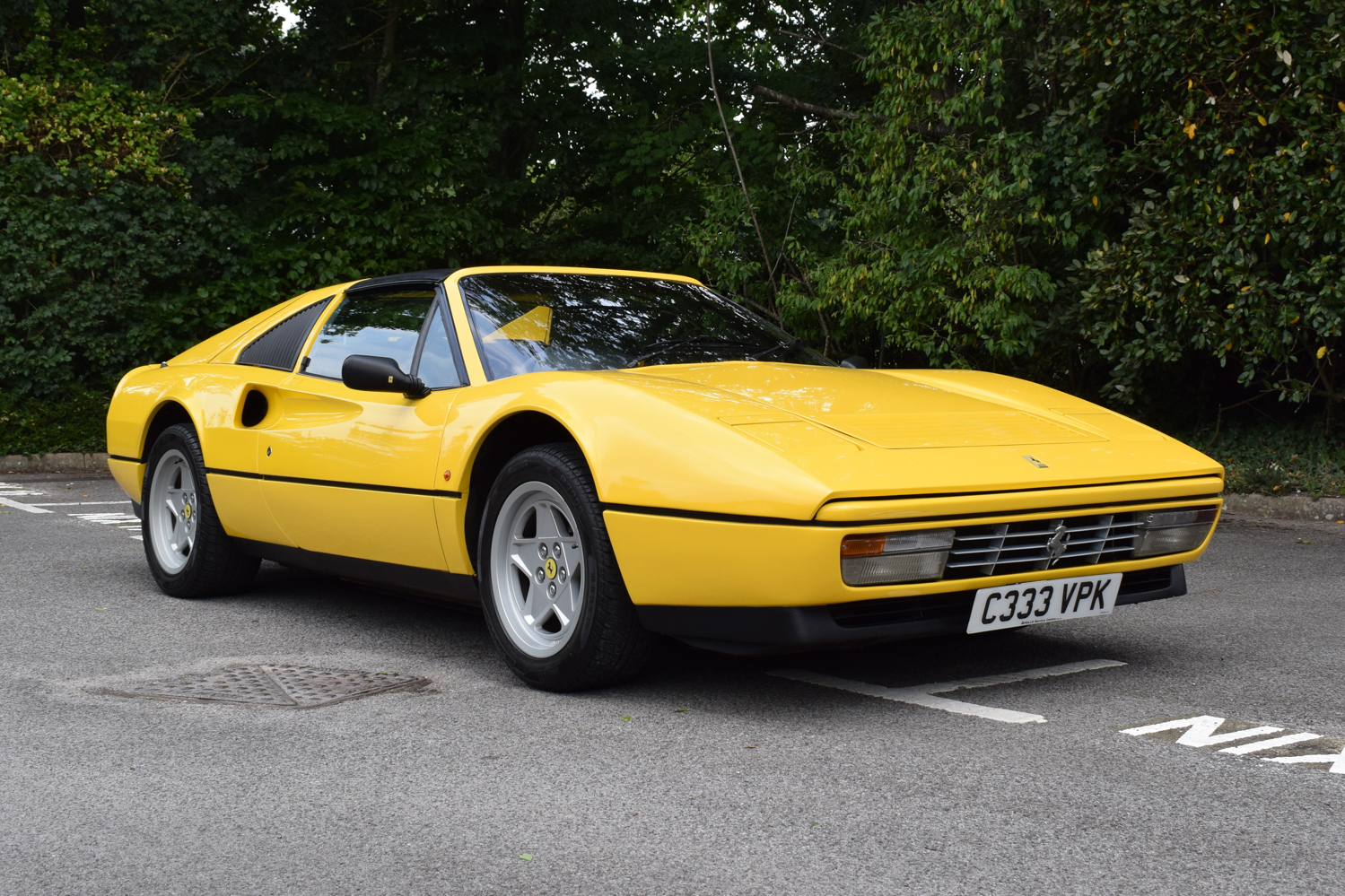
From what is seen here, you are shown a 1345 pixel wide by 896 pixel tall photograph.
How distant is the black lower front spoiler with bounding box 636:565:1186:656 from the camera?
3.28 meters

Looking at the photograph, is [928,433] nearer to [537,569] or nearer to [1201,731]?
[1201,731]

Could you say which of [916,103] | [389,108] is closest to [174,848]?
[916,103]

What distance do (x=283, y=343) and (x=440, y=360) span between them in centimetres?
126

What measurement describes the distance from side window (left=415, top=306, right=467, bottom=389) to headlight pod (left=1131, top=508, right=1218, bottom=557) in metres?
2.13

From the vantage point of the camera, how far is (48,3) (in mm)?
13609

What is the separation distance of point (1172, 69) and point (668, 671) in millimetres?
6603

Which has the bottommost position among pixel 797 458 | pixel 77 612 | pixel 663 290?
pixel 77 612

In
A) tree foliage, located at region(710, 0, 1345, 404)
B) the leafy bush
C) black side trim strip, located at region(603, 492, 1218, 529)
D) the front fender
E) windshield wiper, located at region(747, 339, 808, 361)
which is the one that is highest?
tree foliage, located at region(710, 0, 1345, 404)

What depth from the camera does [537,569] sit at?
386 centimetres

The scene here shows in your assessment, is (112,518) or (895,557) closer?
(895,557)

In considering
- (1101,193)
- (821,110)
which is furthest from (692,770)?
(821,110)

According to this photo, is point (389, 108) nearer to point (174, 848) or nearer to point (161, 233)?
point (161, 233)

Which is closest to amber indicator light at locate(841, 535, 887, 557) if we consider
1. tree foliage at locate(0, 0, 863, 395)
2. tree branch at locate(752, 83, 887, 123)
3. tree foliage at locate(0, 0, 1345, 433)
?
tree foliage at locate(0, 0, 1345, 433)

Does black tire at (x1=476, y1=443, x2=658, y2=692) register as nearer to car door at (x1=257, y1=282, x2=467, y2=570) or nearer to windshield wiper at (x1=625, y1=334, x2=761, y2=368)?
car door at (x1=257, y1=282, x2=467, y2=570)
